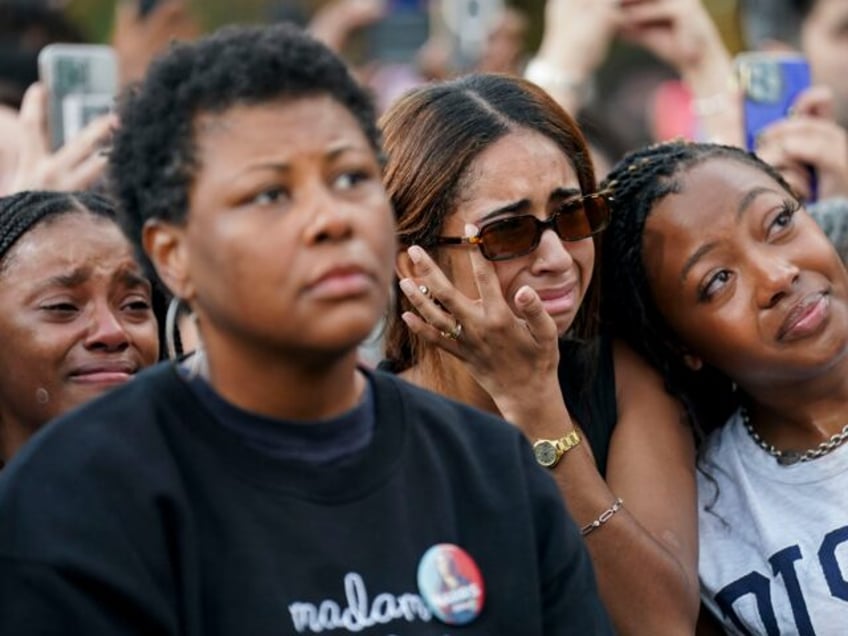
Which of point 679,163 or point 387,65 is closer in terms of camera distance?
point 679,163

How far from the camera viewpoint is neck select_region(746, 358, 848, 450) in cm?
331

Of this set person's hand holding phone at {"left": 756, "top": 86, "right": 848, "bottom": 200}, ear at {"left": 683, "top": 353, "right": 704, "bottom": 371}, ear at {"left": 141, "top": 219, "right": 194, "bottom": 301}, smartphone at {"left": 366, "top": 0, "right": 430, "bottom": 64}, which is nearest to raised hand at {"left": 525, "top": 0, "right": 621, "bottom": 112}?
person's hand holding phone at {"left": 756, "top": 86, "right": 848, "bottom": 200}

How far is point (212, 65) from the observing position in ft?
7.01

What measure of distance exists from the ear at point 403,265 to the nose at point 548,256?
0.85ft

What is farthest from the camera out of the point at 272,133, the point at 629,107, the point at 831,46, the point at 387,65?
the point at 629,107

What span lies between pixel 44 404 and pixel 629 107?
8.81m

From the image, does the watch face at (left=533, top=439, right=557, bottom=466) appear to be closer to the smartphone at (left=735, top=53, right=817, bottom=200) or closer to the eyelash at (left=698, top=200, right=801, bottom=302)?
the eyelash at (left=698, top=200, right=801, bottom=302)

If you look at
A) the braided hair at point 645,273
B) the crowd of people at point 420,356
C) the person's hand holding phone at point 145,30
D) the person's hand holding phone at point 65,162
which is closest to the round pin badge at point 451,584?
the crowd of people at point 420,356

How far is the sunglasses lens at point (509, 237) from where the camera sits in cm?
312

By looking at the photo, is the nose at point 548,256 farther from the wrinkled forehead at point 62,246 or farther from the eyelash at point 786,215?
the wrinkled forehead at point 62,246

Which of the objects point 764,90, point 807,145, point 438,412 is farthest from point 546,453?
point 764,90

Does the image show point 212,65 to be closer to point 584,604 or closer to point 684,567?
point 584,604

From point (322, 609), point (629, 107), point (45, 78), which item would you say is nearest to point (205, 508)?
point (322, 609)

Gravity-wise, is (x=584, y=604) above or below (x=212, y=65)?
below
